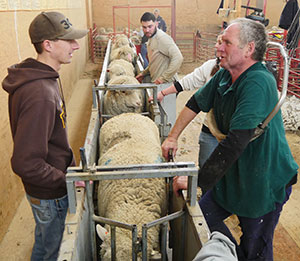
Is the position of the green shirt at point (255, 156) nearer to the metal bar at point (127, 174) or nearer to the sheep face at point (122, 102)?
the metal bar at point (127, 174)

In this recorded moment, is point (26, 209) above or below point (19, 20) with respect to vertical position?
below

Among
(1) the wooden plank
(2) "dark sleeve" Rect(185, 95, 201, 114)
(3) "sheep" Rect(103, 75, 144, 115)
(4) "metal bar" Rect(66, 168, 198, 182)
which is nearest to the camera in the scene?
(4) "metal bar" Rect(66, 168, 198, 182)

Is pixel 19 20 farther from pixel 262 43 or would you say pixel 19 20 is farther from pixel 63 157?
pixel 262 43

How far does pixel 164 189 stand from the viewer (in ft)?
7.71

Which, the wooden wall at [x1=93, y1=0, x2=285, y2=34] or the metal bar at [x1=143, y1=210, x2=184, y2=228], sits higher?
the wooden wall at [x1=93, y1=0, x2=285, y2=34]

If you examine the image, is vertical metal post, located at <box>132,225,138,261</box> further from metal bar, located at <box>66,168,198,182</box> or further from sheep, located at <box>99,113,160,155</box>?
sheep, located at <box>99,113,160,155</box>

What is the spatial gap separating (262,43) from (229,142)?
0.64 meters

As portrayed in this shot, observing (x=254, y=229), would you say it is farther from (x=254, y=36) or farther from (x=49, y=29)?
(x=49, y=29)

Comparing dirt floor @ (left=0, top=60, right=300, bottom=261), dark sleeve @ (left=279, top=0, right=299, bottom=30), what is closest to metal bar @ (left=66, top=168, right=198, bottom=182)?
dirt floor @ (left=0, top=60, right=300, bottom=261)

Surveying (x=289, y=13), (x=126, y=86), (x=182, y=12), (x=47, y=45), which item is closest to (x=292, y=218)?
(x=126, y=86)

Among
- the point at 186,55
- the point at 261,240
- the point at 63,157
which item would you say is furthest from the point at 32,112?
the point at 186,55

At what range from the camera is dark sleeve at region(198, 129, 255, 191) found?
5.54 ft

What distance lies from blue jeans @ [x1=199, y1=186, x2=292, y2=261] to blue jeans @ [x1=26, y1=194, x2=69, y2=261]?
3.34 ft

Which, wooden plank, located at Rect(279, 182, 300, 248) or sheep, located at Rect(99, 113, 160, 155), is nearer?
sheep, located at Rect(99, 113, 160, 155)
